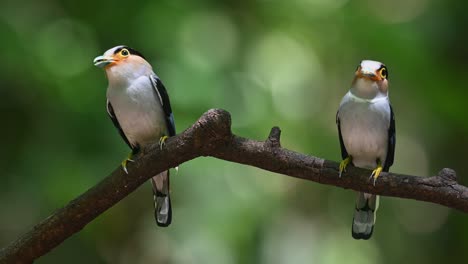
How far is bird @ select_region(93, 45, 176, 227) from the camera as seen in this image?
3768 mm

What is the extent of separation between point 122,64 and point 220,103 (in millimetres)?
1353

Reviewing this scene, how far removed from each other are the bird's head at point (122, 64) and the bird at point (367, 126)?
3.15ft

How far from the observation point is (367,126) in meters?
3.62

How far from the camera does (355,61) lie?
18.7 feet

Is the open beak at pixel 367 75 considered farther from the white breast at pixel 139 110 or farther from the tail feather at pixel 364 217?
the white breast at pixel 139 110

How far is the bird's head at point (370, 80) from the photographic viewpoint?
3402 mm

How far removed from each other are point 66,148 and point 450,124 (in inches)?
105

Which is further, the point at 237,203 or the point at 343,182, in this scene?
the point at 237,203

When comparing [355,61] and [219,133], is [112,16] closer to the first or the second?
[355,61]

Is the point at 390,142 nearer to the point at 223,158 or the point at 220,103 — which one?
the point at 223,158

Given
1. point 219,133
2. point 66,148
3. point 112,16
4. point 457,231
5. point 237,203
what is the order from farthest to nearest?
point 457,231 → point 112,16 → point 66,148 → point 237,203 → point 219,133

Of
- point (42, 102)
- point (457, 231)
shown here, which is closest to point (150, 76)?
point (42, 102)

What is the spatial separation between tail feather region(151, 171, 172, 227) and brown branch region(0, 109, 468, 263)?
2.29ft

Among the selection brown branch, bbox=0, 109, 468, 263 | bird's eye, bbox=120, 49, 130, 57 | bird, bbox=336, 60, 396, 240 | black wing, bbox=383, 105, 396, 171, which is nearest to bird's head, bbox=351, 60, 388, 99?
bird, bbox=336, 60, 396, 240
